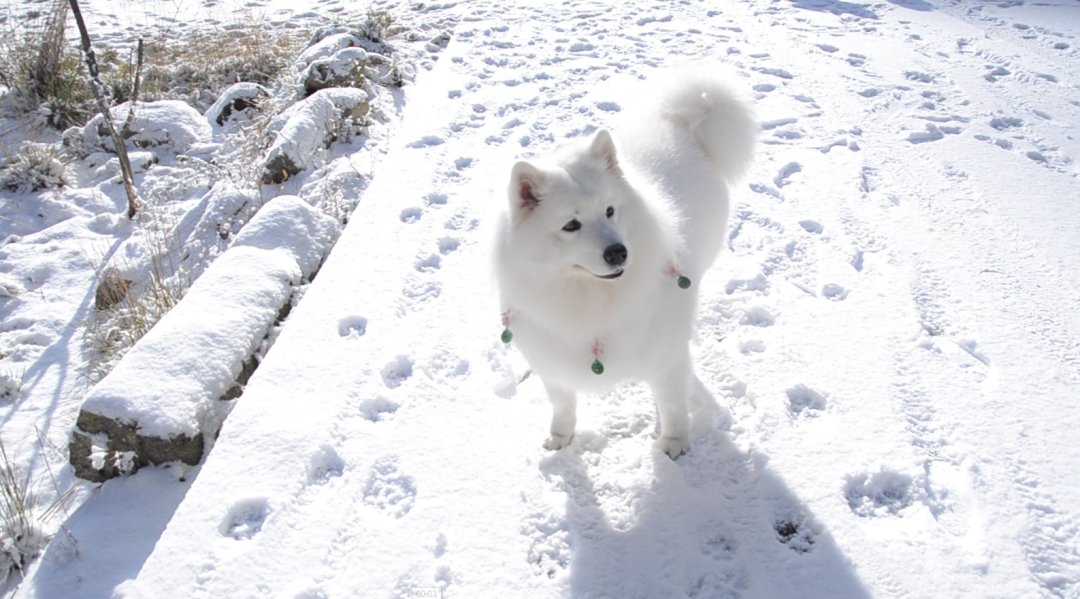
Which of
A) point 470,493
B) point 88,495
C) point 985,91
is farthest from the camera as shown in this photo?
point 985,91

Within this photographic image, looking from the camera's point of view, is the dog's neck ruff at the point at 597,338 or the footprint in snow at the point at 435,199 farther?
the footprint in snow at the point at 435,199

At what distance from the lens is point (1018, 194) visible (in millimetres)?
3496

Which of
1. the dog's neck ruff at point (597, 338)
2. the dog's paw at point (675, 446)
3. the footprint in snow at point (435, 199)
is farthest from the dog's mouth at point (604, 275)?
the footprint in snow at point (435, 199)

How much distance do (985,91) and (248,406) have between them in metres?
5.32

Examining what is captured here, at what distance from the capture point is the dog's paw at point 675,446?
2.29 meters

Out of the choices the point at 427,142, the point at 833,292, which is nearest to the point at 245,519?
the point at 833,292

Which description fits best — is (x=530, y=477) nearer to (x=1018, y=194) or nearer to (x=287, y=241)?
(x=287, y=241)

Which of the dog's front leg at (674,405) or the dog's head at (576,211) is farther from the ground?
the dog's head at (576,211)

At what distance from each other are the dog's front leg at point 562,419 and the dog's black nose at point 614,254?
68 cm

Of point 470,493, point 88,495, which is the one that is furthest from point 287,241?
point 470,493

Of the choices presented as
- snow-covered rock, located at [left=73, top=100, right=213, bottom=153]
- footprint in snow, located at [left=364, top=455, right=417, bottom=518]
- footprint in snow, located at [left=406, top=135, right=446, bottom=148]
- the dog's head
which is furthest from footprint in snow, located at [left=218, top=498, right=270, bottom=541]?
snow-covered rock, located at [left=73, top=100, right=213, bottom=153]

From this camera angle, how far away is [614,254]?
1838 mm

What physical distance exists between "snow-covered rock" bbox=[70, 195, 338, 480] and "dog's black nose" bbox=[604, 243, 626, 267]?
1.81m

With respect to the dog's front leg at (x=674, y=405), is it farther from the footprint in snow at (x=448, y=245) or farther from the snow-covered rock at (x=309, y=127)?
the snow-covered rock at (x=309, y=127)
